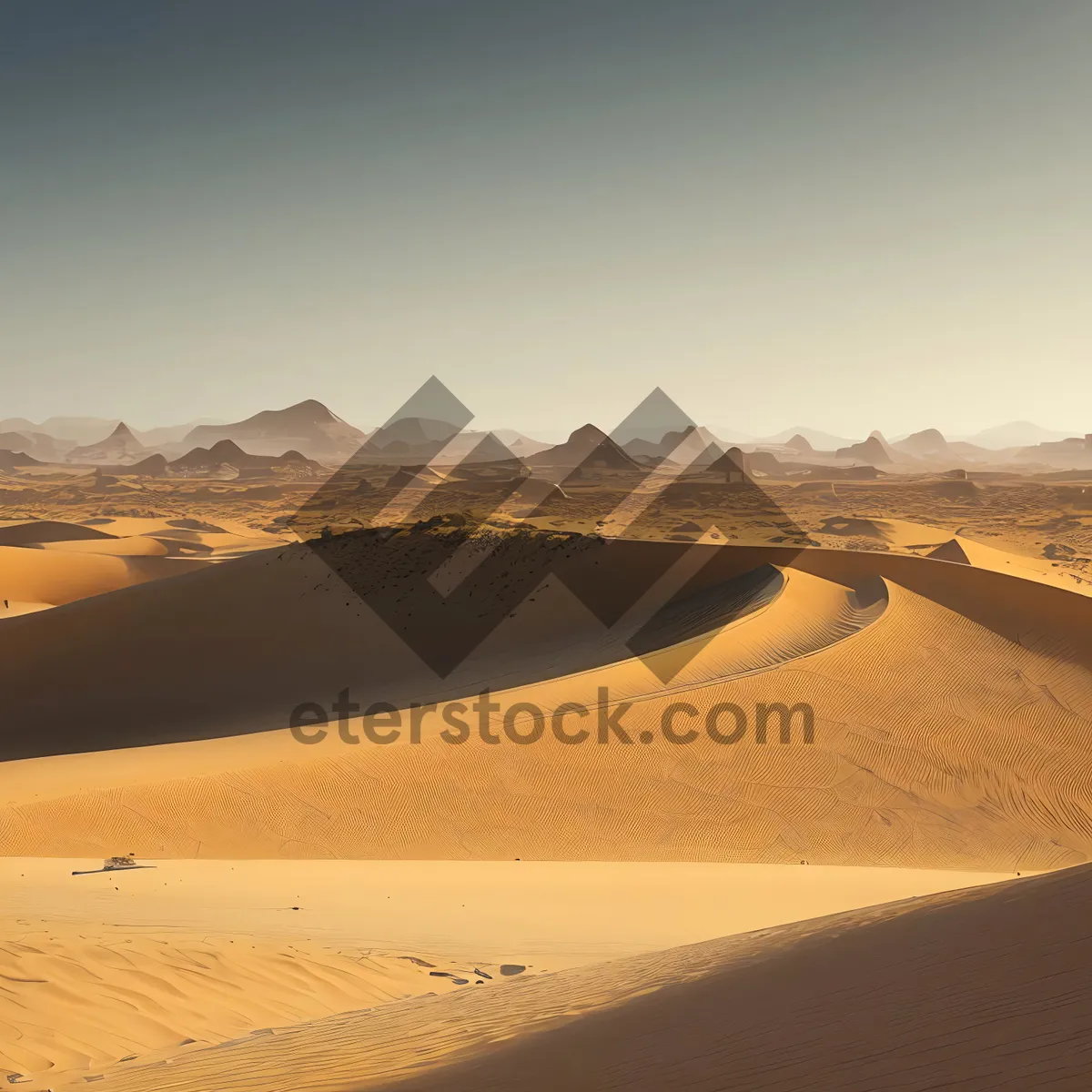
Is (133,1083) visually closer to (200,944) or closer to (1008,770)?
(200,944)

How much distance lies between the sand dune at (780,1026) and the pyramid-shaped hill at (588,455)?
377 ft

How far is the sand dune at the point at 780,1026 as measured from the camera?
384 cm

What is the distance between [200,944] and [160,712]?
43.1 feet

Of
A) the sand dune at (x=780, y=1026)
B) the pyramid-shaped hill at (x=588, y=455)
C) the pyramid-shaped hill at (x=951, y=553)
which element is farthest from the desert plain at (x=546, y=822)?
the pyramid-shaped hill at (x=588, y=455)

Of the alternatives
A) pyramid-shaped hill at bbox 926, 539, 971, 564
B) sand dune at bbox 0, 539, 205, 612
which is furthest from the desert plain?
pyramid-shaped hill at bbox 926, 539, 971, 564

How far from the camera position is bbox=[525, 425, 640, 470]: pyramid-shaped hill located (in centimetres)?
12356

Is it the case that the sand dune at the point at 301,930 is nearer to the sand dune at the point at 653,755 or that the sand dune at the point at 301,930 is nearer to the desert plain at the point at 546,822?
the desert plain at the point at 546,822

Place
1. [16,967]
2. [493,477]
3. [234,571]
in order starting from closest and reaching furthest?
[16,967] → [234,571] → [493,477]

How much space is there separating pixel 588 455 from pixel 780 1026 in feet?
439

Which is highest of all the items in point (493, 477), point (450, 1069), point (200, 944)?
point (493, 477)

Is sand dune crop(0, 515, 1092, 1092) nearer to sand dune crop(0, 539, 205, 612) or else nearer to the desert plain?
the desert plain

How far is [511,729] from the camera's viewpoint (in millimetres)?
14211

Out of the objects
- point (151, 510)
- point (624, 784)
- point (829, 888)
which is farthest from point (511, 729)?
point (151, 510)

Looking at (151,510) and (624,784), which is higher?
(151,510)
